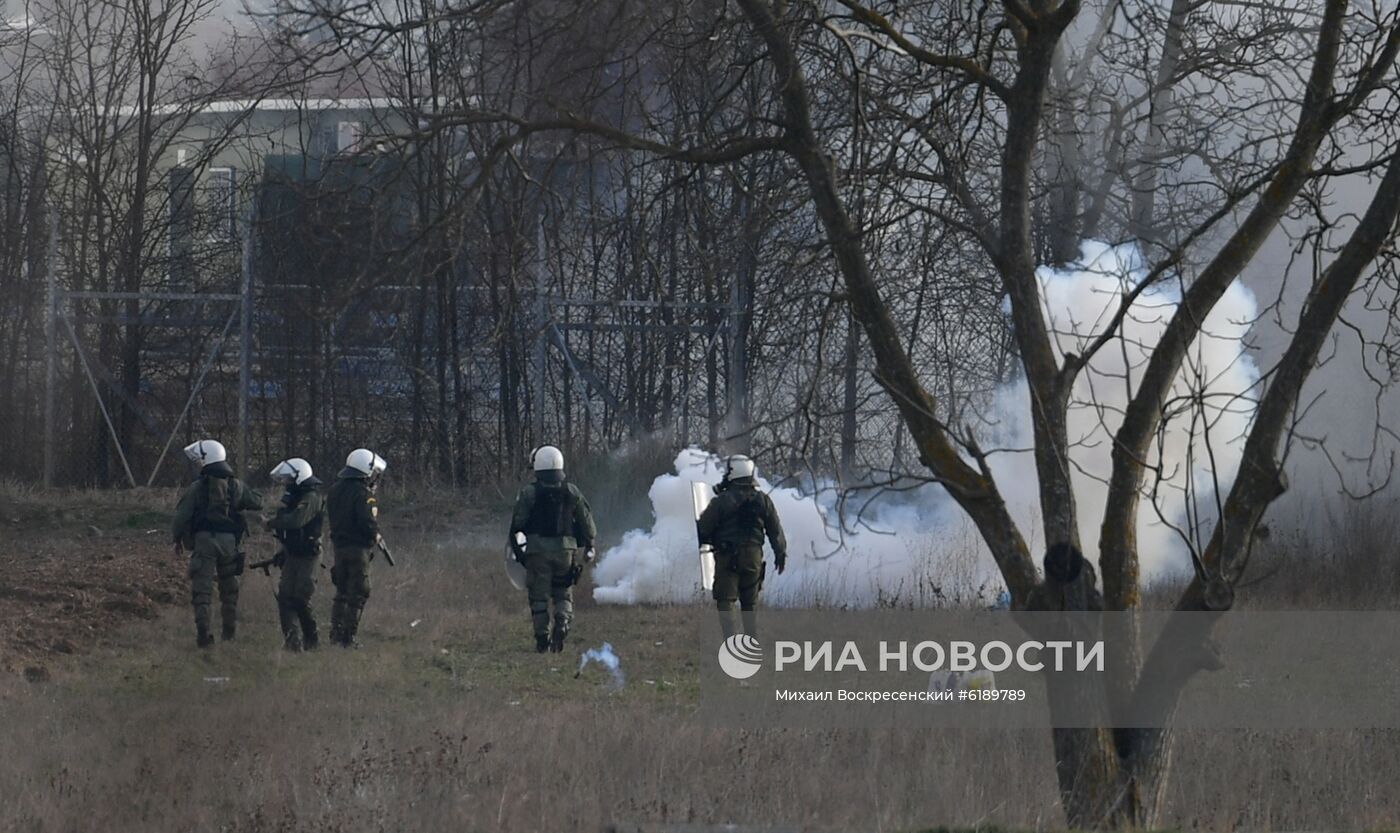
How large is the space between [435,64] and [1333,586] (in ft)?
34.4

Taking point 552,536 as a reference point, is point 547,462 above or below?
above

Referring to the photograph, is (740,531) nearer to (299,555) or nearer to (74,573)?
(299,555)

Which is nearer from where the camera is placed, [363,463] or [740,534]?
[740,534]

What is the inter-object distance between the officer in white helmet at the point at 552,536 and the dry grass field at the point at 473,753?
1.63ft

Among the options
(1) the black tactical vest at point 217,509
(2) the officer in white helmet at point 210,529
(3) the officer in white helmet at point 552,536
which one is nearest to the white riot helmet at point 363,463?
(2) the officer in white helmet at point 210,529

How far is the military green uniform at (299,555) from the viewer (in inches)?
462

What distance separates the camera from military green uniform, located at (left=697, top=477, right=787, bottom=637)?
39.2 ft

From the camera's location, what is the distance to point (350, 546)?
11992 millimetres

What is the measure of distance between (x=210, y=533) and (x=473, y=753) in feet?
16.2

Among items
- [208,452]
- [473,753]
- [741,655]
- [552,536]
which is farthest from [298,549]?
[473,753]

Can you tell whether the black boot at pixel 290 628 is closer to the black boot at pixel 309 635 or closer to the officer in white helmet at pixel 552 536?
the black boot at pixel 309 635

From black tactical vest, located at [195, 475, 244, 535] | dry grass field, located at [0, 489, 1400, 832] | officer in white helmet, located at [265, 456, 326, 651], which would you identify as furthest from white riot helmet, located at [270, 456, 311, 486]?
dry grass field, located at [0, 489, 1400, 832]

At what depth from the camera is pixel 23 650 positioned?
1112 centimetres

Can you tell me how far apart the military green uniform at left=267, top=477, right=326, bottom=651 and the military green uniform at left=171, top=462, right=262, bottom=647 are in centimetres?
40
